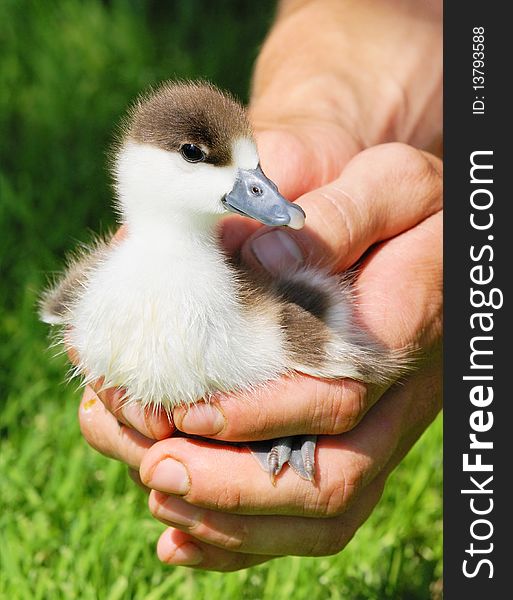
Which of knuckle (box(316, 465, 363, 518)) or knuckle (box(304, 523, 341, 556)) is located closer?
knuckle (box(316, 465, 363, 518))

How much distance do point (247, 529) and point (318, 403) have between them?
399 mm

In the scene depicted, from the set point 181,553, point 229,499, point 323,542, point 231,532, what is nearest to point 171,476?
point 229,499

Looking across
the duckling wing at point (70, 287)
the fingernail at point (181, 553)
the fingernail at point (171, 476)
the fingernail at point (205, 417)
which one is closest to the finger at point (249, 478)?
the fingernail at point (171, 476)

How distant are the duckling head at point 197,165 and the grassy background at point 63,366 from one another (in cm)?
92

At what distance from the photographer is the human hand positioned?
235 cm

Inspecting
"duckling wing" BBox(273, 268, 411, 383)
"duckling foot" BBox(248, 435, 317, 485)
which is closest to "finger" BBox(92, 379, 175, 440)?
"duckling foot" BBox(248, 435, 317, 485)

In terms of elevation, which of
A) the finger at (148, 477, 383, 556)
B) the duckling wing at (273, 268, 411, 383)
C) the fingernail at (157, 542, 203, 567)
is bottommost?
the fingernail at (157, 542, 203, 567)

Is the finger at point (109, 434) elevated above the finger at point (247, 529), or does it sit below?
above

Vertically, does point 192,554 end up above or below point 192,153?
below

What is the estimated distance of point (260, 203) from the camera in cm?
221

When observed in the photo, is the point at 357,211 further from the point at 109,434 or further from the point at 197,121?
the point at 109,434

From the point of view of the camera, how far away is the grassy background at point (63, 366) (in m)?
2.87

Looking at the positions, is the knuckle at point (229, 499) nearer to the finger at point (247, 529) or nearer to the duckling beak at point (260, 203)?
the finger at point (247, 529)

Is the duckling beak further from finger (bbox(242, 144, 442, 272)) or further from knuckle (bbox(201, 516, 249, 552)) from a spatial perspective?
knuckle (bbox(201, 516, 249, 552))
